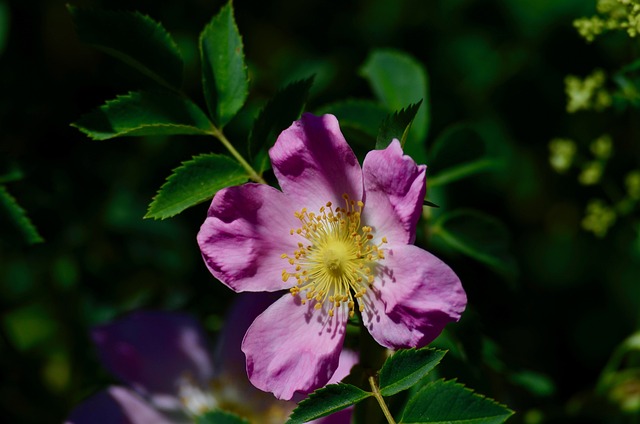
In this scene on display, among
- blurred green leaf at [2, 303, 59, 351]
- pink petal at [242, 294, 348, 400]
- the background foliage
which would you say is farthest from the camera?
blurred green leaf at [2, 303, 59, 351]

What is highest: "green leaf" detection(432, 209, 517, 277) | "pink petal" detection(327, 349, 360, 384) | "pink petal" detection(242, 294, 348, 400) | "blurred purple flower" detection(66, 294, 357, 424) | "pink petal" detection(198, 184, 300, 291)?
"pink petal" detection(198, 184, 300, 291)

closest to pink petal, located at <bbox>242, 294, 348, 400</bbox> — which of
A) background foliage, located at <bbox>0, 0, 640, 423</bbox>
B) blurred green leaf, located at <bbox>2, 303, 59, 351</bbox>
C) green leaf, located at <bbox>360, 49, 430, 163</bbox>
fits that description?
background foliage, located at <bbox>0, 0, 640, 423</bbox>

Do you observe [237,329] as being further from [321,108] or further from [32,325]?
[32,325]

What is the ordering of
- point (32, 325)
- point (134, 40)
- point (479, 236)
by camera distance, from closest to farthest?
point (134, 40)
point (479, 236)
point (32, 325)

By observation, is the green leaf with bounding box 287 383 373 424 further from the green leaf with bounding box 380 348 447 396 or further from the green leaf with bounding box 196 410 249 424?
the green leaf with bounding box 196 410 249 424

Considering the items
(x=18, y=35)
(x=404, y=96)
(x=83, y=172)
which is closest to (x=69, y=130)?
(x=83, y=172)

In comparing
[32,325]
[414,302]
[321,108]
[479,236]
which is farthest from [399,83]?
[32,325]

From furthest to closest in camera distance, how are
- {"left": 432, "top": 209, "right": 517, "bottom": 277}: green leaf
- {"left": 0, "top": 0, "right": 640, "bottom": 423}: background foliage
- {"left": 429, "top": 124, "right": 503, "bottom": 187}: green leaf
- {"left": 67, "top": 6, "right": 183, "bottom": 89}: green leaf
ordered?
{"left": 0, "top": 0, "right": 640, "bottom": 423}: background foliage, {"left": 429, "top": 124, "right": 503, "bottom": 187}: green leaf, {"left": 432, "top": 209, "right": 517, "bottom": 277}: green leaf, {"left": 67, "top": 6, "right": 183, "bottom": 89}: green leaf
